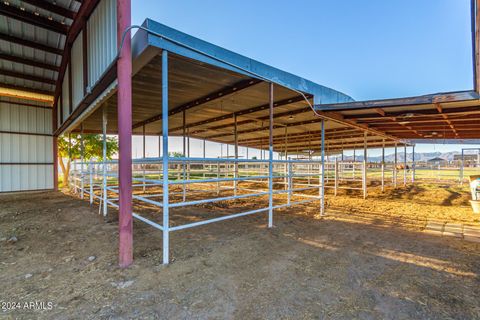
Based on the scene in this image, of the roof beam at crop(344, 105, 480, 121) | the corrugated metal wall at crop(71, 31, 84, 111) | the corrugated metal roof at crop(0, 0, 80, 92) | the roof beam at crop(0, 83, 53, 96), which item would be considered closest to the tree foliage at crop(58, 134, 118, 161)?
the roof beam at crop(0, 83, 53, 96)

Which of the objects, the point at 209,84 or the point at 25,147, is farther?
the point at 25,147

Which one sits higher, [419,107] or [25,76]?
[25,76]

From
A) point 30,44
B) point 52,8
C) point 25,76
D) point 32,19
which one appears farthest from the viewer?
point 25,76

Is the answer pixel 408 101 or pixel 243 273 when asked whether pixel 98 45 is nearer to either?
pixel 243 273

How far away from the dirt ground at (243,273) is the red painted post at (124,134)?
11.0 inches

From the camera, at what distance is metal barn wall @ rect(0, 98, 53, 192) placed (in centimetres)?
852

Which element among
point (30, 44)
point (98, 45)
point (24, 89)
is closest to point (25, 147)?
point (24, 89)

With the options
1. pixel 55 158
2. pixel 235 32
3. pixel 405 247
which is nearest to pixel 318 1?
pixel 235 32

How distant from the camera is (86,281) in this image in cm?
207

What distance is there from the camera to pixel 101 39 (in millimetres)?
3658

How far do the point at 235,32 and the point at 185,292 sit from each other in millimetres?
11994

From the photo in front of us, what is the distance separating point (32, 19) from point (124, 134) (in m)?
5.00

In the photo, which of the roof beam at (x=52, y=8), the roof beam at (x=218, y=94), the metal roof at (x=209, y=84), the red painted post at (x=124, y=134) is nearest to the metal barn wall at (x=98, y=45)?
the roof beam at (x=52, y=8)

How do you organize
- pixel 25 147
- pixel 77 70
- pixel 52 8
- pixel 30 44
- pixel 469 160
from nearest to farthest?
pixel 52 8 < pixel 77 70 < pixel 30 44 < pixel 25 147 < pixel 469 160
